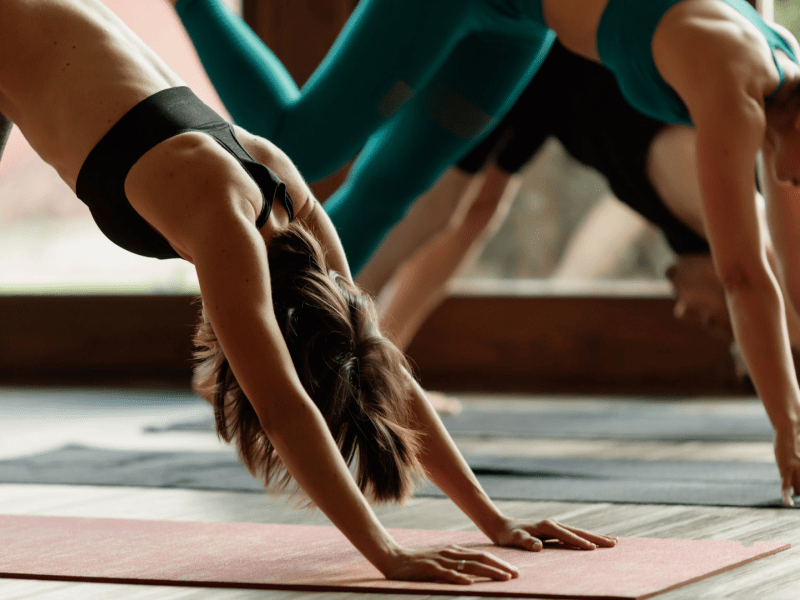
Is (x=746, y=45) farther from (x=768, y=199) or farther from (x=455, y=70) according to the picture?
(x=455, y=70)

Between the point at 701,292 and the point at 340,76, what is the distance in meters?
1.12

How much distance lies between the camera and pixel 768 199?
1907 millimetres

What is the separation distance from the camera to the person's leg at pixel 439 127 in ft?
6.37

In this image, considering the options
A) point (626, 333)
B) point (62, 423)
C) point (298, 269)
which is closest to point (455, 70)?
point (298, 269)

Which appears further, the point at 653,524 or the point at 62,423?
the point at 62,423

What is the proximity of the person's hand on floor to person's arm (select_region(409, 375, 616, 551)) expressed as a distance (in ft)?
4.37

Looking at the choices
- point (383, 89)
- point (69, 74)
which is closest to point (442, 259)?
point (383, 89)

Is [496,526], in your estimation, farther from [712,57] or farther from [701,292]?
[701,292]

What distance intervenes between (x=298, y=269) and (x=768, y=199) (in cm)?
110

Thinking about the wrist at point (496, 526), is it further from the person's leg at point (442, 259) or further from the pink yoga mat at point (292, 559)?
the person's leg at point (442, 259)

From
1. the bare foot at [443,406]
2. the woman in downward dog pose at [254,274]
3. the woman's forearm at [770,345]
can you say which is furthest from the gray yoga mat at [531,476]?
the bare foot at [443,406]

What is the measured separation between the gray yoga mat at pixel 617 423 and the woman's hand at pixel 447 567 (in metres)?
1.29

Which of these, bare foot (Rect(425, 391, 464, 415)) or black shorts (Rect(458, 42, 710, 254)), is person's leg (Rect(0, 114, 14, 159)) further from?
bare foot (Rect(425, 391, 464, 415))

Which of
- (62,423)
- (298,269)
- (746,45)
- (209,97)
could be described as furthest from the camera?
(209,97)
